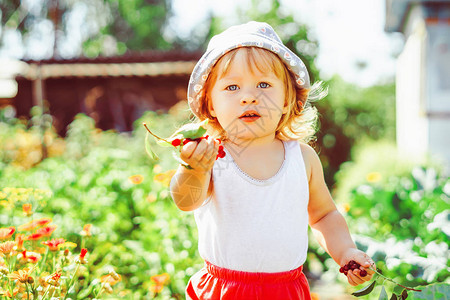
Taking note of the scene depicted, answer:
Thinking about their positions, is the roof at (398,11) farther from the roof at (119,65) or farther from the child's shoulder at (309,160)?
the child's shoulder at (309,160)

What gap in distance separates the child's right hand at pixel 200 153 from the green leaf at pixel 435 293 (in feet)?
Answer: 2.93

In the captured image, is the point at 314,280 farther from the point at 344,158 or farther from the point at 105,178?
the point at 344,158

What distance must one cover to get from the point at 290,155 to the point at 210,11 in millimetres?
25838

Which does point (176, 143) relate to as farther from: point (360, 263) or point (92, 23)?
point (92, 23)

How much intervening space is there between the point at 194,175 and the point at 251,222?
0.76ft

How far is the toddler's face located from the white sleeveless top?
11 cm

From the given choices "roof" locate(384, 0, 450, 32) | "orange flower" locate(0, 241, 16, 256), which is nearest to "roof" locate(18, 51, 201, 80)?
"roof" locate(384, 0, 450, 32)

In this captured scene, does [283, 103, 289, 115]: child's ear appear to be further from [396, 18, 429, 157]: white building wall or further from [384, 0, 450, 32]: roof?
[384, 0, 450, 32]: roof

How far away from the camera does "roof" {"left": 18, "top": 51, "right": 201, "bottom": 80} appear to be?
37.6ft

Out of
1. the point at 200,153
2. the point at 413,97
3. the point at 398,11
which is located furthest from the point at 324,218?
the point at 398,11

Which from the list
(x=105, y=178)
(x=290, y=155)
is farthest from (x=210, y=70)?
(x=105, y=178)

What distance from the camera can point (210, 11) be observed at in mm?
26031

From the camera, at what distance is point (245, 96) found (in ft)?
4.26

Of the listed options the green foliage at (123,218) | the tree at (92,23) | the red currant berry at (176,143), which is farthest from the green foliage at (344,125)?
the tree at (92,23)
